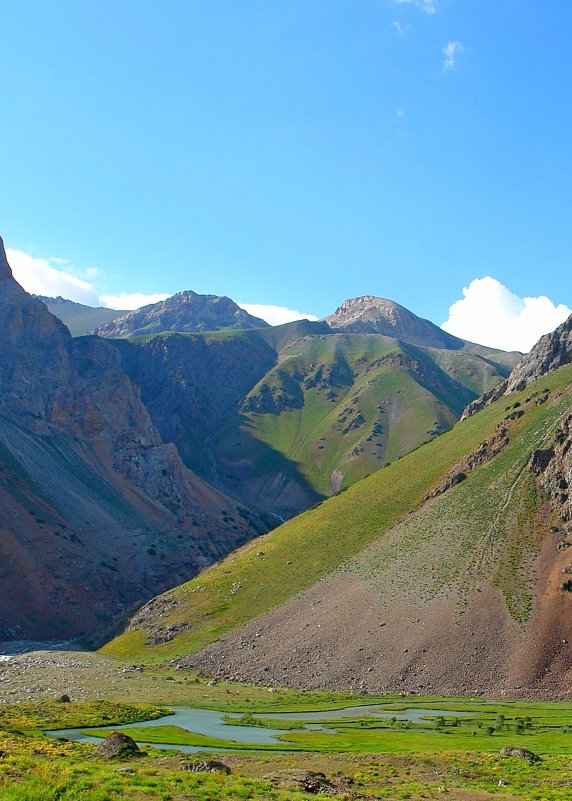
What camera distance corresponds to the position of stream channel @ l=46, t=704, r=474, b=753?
48594 millimetres

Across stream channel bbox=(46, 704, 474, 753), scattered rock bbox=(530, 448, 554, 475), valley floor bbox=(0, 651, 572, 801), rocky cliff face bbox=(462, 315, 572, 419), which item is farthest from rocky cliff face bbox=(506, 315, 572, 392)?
stream channel bbox=(46, 704, 474, 753)

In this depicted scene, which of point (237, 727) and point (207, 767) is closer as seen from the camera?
point (207, 767)

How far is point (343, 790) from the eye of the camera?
1249 inches

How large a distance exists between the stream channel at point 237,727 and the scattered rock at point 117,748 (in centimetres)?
563

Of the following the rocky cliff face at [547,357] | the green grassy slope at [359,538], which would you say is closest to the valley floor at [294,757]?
the green grassy slope at [359,538]

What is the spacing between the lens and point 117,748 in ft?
125

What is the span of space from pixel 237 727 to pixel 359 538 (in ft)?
221

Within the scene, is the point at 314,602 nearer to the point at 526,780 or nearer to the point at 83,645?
the point at 83,645

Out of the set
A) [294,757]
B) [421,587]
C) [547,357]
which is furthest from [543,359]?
[294,757]

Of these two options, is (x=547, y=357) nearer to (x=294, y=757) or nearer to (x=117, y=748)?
(x=294, y=757)

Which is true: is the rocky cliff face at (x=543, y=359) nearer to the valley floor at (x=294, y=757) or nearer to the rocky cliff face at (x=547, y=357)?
the rocky cliff face at (x=547, y=357)

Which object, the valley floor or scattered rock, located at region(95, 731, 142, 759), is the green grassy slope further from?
scattered rock, located at region(95, 731, 142, 759)

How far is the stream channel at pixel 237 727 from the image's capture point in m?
48.6

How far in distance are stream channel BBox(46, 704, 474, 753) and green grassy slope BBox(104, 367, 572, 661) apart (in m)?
29.5
